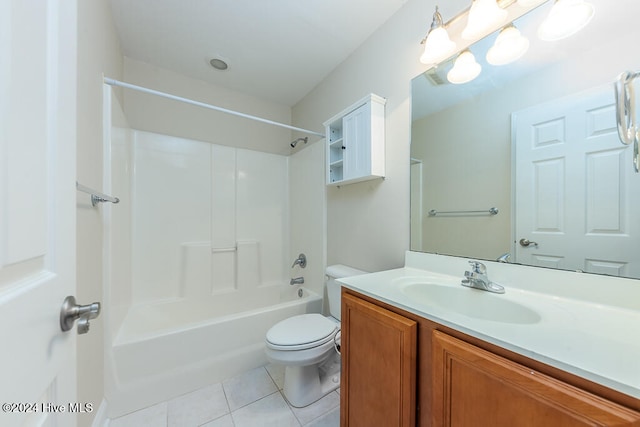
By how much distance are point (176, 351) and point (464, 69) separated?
7.45ft

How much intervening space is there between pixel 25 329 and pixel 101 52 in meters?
1.63

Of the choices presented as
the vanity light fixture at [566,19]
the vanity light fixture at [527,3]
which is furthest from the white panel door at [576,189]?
the vanity light fixture at [527,3]

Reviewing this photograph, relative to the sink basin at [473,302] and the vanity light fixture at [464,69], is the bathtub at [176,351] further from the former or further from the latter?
the vanity light fixture at [464,69]

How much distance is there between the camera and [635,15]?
76 centimetres

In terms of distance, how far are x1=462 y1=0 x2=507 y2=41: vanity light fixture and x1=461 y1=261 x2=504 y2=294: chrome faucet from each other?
3.45 ft

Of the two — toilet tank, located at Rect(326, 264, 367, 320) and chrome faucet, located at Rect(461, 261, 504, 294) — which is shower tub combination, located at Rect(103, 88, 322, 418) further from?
chrome faucet, located at Rect(461, 261, 504, 294)

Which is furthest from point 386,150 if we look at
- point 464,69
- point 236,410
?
point 236,410

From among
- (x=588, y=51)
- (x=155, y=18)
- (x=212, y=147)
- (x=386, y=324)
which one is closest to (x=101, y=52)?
(x=155, y=18)

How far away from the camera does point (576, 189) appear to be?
0.85 meters

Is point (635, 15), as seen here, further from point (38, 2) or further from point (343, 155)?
point (38, 2)

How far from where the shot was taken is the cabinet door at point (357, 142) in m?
1.50

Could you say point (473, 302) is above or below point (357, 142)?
below

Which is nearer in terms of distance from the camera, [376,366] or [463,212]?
[376,366]

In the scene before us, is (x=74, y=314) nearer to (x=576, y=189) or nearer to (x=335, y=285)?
(x=335, y=285)
